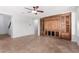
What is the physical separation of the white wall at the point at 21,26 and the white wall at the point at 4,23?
18 cm

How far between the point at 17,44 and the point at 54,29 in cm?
114

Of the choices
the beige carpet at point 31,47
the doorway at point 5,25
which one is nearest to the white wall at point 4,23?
the doorway at point 5,25

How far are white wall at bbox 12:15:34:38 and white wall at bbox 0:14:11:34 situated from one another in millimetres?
184

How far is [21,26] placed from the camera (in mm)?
2662

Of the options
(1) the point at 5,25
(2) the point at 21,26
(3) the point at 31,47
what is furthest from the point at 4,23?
(3) the point at 31,47

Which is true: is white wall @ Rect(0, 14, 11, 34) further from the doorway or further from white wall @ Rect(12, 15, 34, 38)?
white wall @ Rect(12, 15, 34, 38)

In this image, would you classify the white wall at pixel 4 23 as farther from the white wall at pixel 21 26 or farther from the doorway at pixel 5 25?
the white wall at pixel 21 26

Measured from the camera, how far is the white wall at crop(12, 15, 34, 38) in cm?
253

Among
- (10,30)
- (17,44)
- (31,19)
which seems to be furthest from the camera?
(17,44)

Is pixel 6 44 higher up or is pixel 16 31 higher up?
pixel 16 31

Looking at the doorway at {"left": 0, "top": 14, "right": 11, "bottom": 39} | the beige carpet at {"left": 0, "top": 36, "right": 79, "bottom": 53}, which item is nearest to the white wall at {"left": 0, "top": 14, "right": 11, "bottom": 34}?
the doorway at {"left": 0, "top": 14, "right": 11, "bottom": 39}
